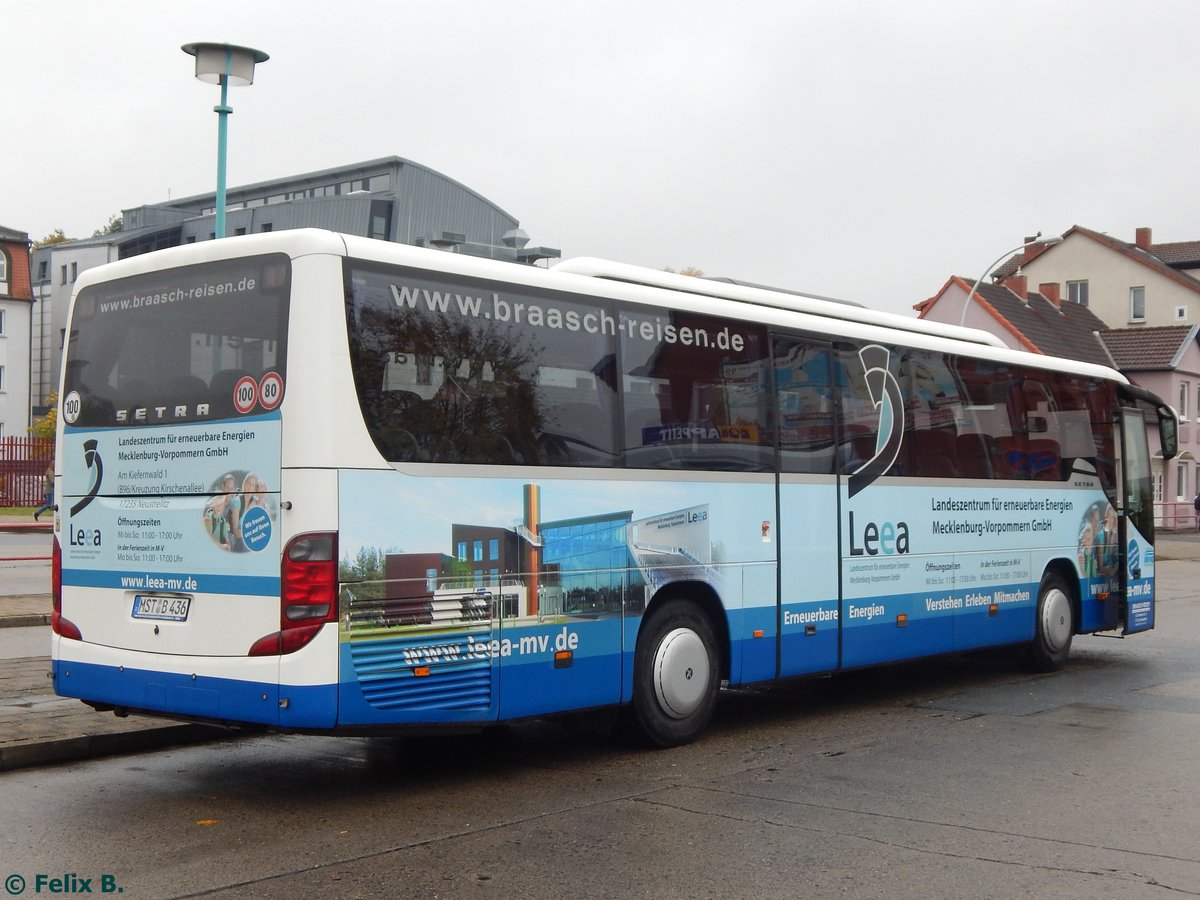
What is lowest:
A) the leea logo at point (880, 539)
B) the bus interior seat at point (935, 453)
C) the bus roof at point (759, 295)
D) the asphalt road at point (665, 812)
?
the asphalt road at point (665, 812)

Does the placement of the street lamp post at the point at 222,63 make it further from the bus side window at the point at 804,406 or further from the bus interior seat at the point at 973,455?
the bus interior seat at the point at 973,455

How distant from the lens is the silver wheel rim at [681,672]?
30.0 feet

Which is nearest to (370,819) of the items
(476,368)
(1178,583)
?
(476,368)

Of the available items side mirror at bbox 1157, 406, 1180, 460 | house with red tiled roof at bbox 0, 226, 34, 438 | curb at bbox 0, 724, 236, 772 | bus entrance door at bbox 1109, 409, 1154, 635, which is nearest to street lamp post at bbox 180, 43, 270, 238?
curb at bbox 0, 724, 236, 772

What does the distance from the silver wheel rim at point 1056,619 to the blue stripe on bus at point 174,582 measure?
28.0 ft

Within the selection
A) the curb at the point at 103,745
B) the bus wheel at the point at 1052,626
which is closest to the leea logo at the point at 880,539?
the bus wheel at the point at 1052,626

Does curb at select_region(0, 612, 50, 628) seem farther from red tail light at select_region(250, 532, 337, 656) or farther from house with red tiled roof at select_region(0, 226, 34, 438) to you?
house with red tiled roof at select_region(0, 226, 34, 438)

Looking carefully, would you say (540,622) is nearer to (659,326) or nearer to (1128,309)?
(659,326)

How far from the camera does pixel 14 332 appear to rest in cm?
7781

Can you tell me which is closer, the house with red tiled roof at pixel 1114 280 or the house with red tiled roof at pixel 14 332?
the house with red tiled roof at pixel 1114 280

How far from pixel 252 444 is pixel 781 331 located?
4452 millimetres

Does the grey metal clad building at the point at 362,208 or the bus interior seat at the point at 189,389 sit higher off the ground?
the grey metal clad building at the point at 362,208

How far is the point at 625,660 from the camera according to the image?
8.84m

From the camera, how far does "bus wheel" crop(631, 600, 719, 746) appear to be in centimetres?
905
